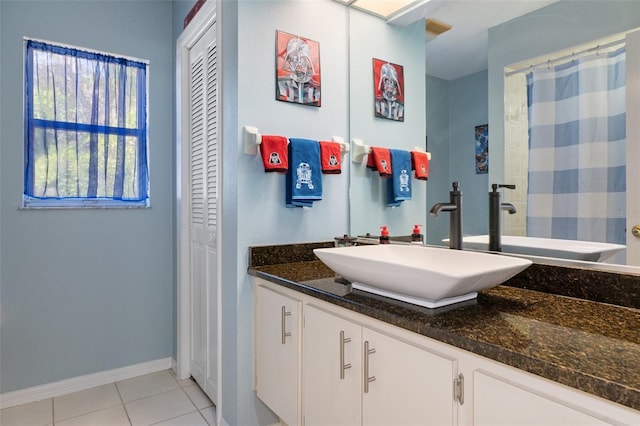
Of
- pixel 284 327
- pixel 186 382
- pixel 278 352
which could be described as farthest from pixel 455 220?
pixel 186 382

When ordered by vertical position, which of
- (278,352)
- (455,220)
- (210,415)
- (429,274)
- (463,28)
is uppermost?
(463,28)

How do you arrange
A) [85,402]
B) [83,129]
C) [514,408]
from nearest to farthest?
1. [514,408]
2. [85,402]
3. [83,129]

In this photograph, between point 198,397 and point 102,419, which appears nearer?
point 102,419

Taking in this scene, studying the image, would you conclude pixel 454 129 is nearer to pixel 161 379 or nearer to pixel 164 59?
pixel 164 59

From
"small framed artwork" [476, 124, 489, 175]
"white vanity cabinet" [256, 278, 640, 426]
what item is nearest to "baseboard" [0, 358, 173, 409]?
"white vanity cabinet" [256, 278, 640, 426]

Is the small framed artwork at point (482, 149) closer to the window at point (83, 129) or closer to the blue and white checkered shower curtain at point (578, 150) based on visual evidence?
the blue and white checkered shower curtain at point (578, 150)

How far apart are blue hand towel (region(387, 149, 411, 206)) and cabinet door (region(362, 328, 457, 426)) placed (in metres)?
0.95

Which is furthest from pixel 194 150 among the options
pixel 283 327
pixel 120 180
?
pixel 283 327

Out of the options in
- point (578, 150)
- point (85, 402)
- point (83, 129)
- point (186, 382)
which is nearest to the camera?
point (578, 150)

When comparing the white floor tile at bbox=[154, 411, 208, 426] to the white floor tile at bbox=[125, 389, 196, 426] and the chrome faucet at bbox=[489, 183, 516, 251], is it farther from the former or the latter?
the chrome faucet at bbox=[489, 183, 516, 251]

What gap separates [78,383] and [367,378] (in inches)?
84.7

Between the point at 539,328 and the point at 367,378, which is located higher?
the point at 539,328

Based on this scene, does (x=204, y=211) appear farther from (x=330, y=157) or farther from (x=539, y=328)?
(x=539, y=328)

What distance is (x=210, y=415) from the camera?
217 centimetres
